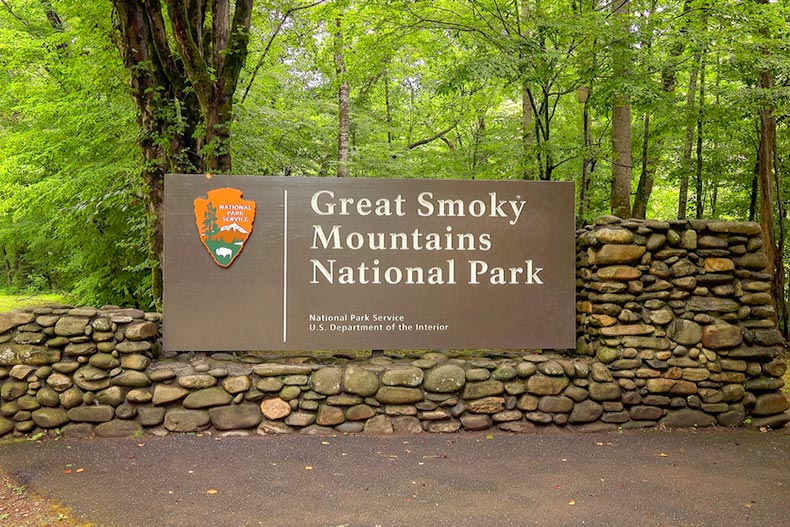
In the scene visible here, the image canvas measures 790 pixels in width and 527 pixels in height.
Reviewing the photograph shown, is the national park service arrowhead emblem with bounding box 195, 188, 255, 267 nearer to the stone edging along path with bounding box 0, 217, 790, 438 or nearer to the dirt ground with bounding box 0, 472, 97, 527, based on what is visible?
the stone edging along path with bounding box 0, 217, 790, 438

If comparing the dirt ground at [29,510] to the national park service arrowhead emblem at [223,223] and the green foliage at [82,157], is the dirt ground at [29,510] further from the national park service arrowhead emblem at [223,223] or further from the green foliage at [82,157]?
the green foliage at [82,157]

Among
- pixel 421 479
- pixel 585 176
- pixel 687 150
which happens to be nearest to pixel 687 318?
pixel 421 479

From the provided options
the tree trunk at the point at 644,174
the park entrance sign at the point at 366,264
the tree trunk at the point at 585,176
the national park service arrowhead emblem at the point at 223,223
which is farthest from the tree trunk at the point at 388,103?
the national park service arrowhead emblem at the point at 223,223

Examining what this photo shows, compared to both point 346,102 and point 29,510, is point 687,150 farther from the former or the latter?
point 29,510

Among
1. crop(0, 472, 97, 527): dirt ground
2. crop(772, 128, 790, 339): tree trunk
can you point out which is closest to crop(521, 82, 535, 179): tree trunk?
crop(772, 128, 790, 339): tree trunk

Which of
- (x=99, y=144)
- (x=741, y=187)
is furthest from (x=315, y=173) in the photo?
(x=741, y=187)

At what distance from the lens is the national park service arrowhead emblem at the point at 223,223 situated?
5082 mm

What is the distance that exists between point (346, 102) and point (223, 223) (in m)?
7.24

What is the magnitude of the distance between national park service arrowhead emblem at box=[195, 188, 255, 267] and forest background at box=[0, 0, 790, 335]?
5.48 ft

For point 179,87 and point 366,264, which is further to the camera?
point 179,87

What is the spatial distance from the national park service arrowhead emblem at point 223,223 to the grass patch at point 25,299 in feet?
28.8

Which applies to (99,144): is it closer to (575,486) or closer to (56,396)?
(56,396)

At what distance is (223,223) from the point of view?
16.7 ft

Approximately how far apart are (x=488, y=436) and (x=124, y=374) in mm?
3232
